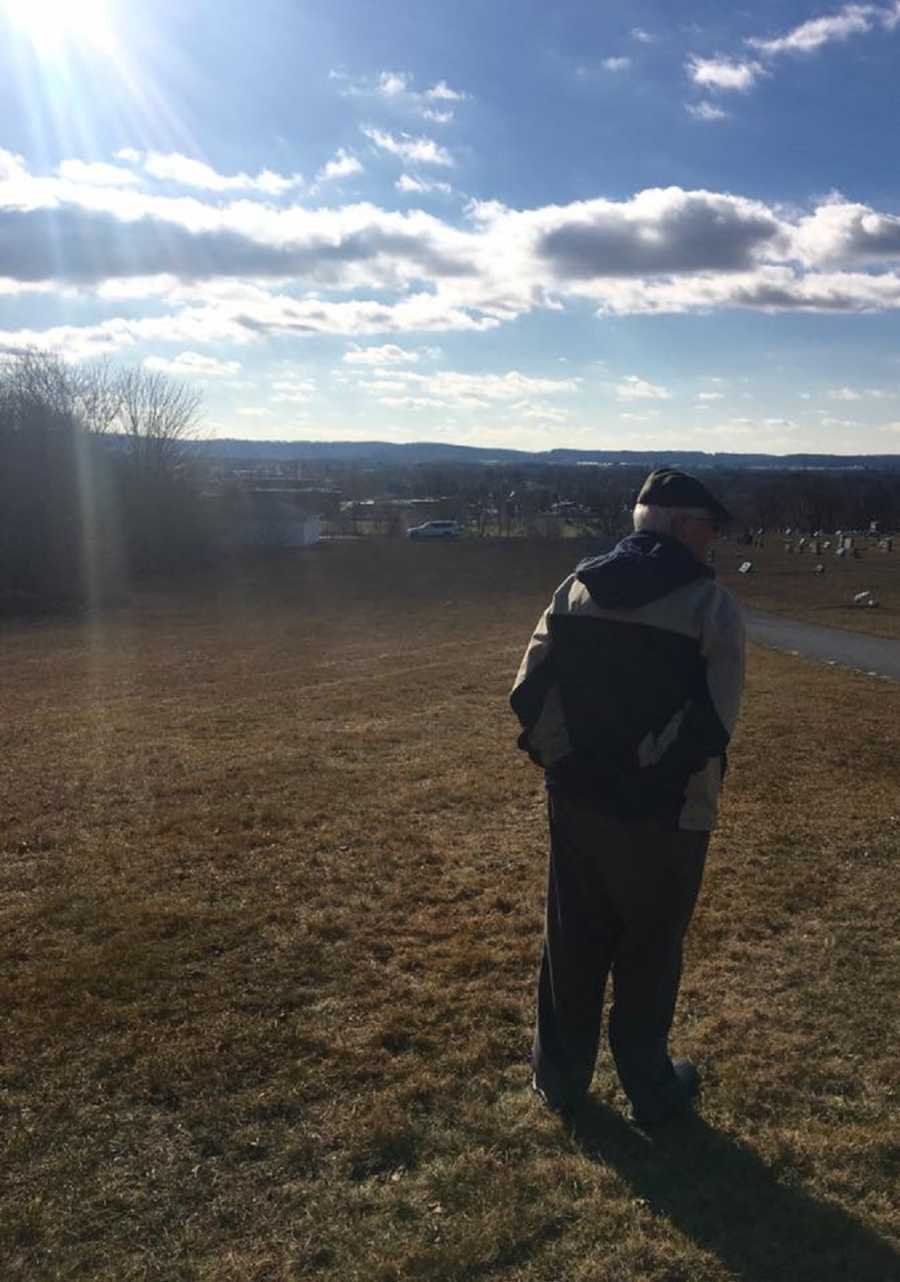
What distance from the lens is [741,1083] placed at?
3.53m

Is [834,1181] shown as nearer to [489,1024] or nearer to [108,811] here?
[489,1024]

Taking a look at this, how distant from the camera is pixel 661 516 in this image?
123 inches

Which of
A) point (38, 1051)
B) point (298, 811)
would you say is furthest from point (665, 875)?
point (298, 811)

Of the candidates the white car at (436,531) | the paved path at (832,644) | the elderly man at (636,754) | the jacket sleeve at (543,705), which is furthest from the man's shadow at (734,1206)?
the white car at (436,531)

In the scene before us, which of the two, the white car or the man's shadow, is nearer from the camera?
the man's shadow

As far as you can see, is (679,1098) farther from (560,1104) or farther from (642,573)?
(642,573)

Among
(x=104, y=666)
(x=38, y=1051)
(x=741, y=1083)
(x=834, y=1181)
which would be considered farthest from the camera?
(x=104, y=666)

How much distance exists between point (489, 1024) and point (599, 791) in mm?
1416

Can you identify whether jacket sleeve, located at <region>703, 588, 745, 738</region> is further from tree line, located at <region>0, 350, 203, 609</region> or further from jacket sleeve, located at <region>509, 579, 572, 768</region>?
tree line, located at <region>0, 350, 203, 609</region>

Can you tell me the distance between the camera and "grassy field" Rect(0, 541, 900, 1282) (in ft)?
9.10

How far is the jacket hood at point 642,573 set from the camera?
3006mm

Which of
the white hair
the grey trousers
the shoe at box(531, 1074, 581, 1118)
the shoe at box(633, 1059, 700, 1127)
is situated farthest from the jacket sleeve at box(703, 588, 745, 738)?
the shoe at box(531, 1074, 581, 1118)

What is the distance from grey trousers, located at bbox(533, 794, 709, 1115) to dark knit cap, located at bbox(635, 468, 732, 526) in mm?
960

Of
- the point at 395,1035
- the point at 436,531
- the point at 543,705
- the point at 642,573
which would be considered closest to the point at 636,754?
the point at 543,705
